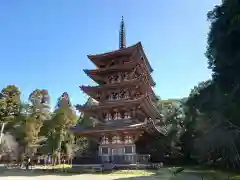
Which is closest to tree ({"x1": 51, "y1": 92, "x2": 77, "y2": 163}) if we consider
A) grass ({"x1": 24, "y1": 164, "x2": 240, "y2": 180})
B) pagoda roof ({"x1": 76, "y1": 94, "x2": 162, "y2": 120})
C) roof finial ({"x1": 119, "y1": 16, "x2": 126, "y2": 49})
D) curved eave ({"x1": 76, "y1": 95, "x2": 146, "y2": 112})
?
curved eave ({"x1": 76, "y1": 95, "x2": 146, "y2": 112})

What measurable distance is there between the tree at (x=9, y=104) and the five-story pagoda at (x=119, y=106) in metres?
22.6

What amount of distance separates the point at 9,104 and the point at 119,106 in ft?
92.3

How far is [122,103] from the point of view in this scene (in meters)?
26.6

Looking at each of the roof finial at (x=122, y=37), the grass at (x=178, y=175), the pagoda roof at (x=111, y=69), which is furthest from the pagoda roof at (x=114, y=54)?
the grass at (x=178, y=175)

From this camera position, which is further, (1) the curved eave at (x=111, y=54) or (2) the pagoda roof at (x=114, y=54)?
(1) the curved eave at (x=111, y=54)

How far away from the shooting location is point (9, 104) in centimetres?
4666

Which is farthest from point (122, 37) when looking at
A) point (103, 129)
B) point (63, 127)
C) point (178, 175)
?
point (178, 175)

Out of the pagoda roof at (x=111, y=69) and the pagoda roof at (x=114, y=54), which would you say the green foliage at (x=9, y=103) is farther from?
the pagoda roof at (x=114, y=54)

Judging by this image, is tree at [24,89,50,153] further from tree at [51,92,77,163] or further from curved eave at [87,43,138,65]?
curved eave at [87,43,138,65]

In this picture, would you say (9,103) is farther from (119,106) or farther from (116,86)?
(119,106)

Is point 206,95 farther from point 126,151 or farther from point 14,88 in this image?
point 14,88

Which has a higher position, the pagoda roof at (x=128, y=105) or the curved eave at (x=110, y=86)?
the curved eave at (x=110, y=86)

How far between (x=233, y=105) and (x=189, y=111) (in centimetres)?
1851

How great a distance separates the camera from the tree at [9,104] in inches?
1784
